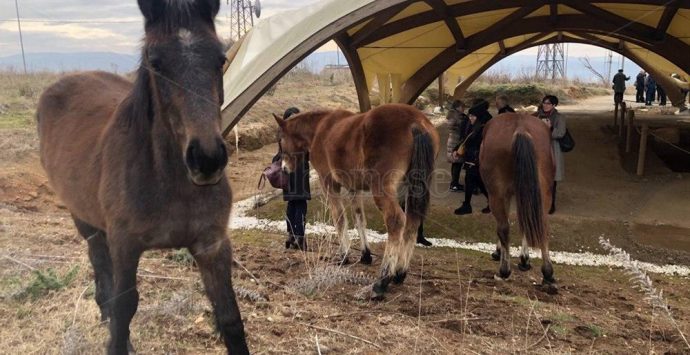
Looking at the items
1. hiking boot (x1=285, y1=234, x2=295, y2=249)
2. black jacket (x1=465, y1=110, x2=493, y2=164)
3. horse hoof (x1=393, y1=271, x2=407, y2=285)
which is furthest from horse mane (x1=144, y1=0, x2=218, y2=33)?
Result: black jacket (x1=465, y1=110, x2=493, y2=164)

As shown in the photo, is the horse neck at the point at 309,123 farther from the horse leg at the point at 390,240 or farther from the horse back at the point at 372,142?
the horse leg at the point at 390,240

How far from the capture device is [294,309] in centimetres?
354

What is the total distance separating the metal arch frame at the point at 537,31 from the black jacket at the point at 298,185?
6.79m

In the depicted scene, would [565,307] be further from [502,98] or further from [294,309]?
[502,98]

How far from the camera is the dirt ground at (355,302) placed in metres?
3.02

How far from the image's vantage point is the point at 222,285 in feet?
7.84

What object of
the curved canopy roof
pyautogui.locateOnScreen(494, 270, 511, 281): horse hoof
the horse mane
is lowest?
pyautogui.locateOnScreen(494, 270, 511, 281): horse hoof

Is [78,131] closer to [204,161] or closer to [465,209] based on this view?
[204,161]

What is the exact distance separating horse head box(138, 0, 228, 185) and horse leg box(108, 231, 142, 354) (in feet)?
2.15

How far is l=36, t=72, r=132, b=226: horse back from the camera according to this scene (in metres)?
2.68

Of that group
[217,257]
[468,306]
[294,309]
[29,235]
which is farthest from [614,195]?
[29,235]

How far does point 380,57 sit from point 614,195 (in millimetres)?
5961

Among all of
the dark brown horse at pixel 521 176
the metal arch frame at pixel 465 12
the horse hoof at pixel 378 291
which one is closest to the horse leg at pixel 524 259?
the dark brown horse at pixel 521 176

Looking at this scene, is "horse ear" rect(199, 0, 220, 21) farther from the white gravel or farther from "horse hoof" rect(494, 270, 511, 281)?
"horse hoof" rect(494, 270, 511, 281)
